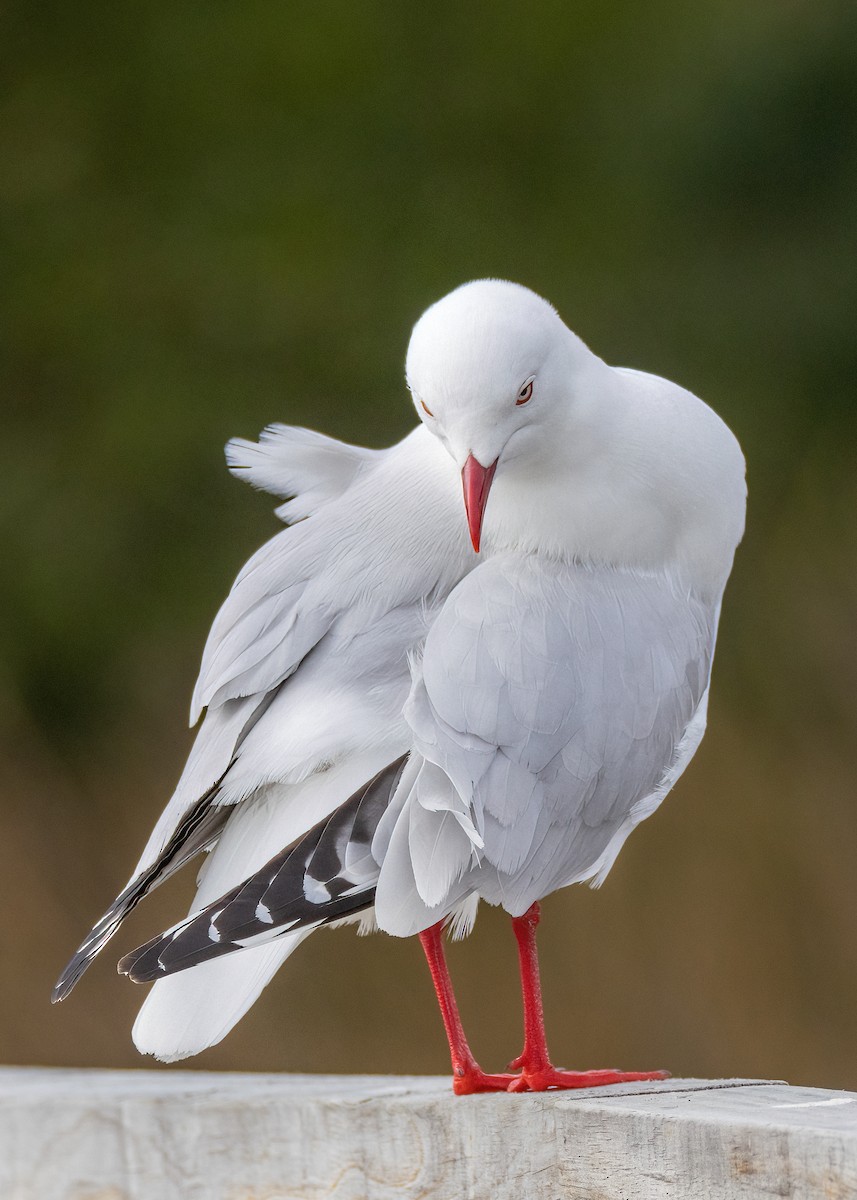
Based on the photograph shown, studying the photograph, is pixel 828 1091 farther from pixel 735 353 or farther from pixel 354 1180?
pixel 735 353

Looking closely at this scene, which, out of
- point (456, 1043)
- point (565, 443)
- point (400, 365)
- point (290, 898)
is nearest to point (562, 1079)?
point (456, 1043)

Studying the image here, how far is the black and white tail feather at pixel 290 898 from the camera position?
1732 millimetres

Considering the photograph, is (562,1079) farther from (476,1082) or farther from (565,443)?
(565,443)

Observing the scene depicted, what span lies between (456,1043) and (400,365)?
3513 mm

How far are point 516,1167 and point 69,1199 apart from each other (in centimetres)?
52

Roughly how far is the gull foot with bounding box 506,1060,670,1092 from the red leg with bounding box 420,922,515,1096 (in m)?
0.02

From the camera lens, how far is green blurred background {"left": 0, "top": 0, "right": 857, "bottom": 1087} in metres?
4.97

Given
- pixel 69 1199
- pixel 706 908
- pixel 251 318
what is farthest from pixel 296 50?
pixel 69 1199

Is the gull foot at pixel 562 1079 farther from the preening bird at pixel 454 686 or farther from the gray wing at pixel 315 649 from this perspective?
the gray wing at pixel 315 649

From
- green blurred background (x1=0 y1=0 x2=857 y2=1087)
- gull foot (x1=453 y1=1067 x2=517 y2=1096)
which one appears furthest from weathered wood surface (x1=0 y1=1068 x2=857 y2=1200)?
green blurred background (x1=0 y1=0 x2=857 y2=1087)

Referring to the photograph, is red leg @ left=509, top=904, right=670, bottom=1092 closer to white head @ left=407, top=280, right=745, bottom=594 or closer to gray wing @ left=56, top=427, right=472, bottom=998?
gray wing @ left=56, top=427, right=472, bottom=998

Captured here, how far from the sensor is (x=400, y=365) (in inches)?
211

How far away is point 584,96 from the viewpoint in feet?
18.3

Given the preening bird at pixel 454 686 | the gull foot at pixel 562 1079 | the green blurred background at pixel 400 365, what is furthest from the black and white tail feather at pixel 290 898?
the green blurred background at pixel 400 365
